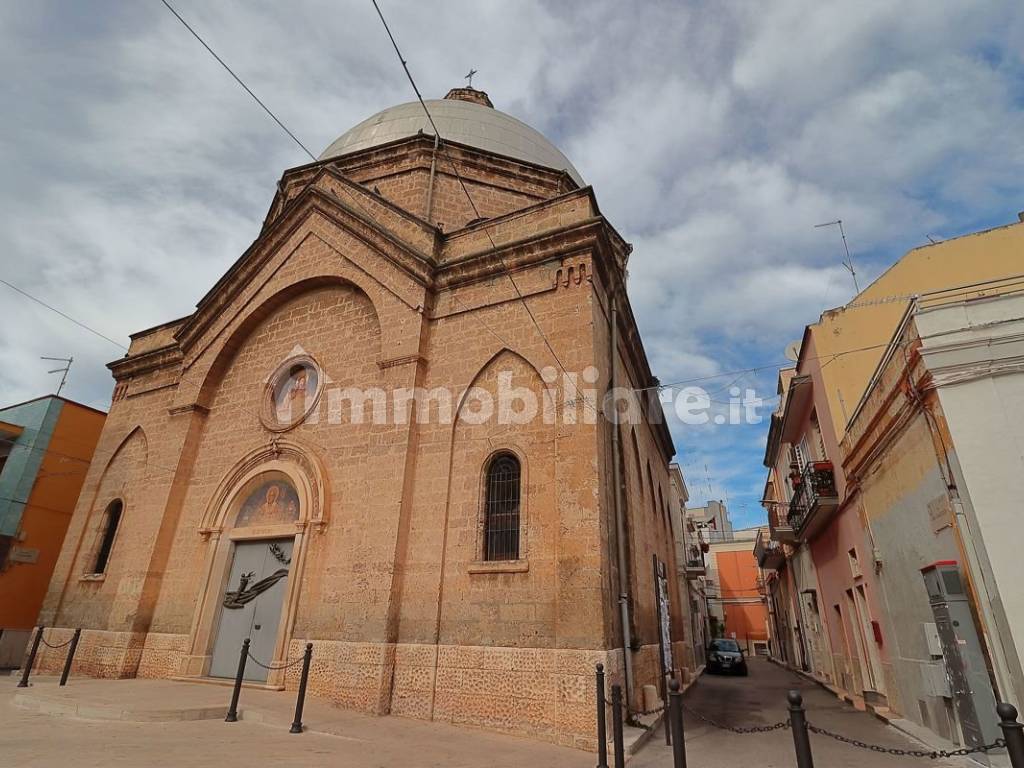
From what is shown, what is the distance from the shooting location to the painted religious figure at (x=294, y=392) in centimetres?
1077

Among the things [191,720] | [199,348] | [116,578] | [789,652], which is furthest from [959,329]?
[789,652]

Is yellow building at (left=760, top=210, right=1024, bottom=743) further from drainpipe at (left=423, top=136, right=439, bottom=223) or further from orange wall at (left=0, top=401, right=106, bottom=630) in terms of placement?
orange wall at (left=0, top=401, right=106, bottom=630)

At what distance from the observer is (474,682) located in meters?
7.23

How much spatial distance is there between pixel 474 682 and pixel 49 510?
1580 centimetres

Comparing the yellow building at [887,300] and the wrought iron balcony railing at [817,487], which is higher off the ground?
→ the yellow building at [887,300]

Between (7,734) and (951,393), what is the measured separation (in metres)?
10.2

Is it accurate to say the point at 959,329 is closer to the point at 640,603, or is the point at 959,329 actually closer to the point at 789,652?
the point at 640,603

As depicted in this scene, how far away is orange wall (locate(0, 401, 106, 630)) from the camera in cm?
1499

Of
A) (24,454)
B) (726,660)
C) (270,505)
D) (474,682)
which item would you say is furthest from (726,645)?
(24,454)

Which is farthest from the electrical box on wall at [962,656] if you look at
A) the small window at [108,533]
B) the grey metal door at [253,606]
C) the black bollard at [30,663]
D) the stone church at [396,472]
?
the small window at [108,533]

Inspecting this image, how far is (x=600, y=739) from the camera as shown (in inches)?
208

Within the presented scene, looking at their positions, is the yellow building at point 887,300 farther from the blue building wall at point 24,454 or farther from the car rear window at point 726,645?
the blue building wall at point 24,454

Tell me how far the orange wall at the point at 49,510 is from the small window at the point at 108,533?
220 inches

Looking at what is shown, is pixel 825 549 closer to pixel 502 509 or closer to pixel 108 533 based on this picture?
pixel 502 509
